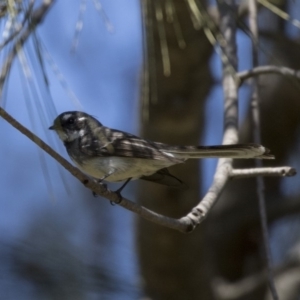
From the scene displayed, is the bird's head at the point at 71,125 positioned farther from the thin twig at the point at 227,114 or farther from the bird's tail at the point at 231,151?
the bird's tail at the point at 231,151

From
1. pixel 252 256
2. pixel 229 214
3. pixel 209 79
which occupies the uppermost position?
pixel 209 79

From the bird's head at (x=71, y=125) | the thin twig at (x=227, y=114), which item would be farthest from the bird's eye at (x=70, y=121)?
the thin twig at (x=227, y=114)

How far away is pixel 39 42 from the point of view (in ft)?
5.04

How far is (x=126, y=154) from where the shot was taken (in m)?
1.77

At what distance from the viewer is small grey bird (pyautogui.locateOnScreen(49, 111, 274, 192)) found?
63.7 inches

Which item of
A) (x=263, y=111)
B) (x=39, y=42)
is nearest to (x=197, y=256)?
(x=263, y=111)

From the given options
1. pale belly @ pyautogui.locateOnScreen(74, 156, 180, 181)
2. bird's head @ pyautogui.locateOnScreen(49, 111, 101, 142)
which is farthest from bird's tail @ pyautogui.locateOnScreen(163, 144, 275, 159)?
bird's head @ pyautogui.locateOnScreen(49, 111, 101, 142)

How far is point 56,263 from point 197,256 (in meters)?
0.57

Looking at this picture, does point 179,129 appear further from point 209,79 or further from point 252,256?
point 252,256

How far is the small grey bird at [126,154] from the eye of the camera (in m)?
1.62

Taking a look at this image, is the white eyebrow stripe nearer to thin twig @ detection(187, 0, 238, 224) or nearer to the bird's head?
the bird's head

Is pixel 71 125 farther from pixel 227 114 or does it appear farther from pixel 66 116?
pixel 227 114

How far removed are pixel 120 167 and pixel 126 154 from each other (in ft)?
0.16

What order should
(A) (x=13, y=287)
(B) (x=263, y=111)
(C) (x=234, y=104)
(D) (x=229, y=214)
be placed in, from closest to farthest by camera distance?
1. (C) (x=234, y=104)
2. (A) (x=13, y=287)
3. (D) (x=229, y=214)
4. (B) (x=263, y=111)
